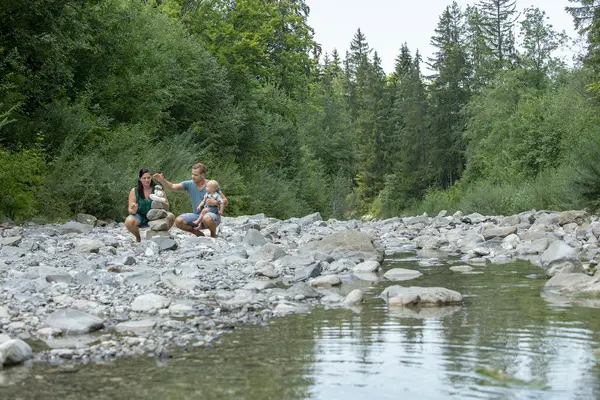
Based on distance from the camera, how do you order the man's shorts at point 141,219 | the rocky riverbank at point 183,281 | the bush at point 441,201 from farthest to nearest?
1. the bush at point 441,201
2. the man's shorts at point 141,219
3. the rocky riverbank at point 183,281

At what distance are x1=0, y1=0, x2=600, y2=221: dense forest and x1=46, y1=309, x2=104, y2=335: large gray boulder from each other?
8788 mm

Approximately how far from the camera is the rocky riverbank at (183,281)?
4.94m

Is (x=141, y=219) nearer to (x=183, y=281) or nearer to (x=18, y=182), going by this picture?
(x=183, y=281)

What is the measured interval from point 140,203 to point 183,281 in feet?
12.8

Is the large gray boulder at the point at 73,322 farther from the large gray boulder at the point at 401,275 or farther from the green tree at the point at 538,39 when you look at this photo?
the green tree at the point at 538,39

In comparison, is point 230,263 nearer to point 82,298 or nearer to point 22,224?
point 82,298

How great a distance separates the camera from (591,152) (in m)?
19.1

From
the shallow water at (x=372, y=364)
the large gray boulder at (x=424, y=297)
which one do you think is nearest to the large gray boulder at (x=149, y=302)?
the shallow water at (x=372, y=364)

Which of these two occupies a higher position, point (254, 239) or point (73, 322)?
point (254, 239)

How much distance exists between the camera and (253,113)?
31.8 m

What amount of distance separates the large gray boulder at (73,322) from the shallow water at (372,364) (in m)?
0.94

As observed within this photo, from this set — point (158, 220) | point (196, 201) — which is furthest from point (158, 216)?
point (196, 201)

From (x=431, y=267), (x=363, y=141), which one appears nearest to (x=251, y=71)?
(x=431, y=267)

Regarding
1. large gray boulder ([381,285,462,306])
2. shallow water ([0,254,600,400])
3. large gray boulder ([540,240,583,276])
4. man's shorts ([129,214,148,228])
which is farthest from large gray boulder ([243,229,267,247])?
shallow water ([0,254,600,400])
